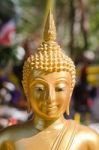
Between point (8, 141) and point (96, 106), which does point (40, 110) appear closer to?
point (8, 141)

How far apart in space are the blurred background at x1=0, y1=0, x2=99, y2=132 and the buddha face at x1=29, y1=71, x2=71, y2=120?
1618 millimetres

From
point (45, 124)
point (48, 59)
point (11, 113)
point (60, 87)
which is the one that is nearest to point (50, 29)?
point (48, 59)

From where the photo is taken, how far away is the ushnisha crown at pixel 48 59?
7.48ft

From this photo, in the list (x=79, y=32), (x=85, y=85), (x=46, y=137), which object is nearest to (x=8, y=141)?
(x=46, y=137)

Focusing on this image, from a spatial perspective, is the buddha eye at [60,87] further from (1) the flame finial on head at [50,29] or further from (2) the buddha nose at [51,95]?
(1) the flame finial on head at [50,29]

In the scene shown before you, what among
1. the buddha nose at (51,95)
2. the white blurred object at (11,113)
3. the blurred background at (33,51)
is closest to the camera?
the buddha nose at (51,95)

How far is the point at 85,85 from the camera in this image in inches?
274

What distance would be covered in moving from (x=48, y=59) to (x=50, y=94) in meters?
0.14

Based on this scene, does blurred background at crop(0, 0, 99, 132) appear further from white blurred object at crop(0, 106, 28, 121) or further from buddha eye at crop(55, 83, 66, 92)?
buddha eye at crop(55, 83, 66, 92)

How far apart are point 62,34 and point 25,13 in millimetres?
827

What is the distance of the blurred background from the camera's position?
247 inches

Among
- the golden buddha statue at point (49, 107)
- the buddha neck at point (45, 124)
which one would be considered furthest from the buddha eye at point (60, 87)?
the buddha neck at point (45, 124)

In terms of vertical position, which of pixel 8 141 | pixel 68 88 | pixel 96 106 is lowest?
pixel 96 106

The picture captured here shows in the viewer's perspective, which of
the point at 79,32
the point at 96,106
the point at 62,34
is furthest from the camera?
the point at 62,34
